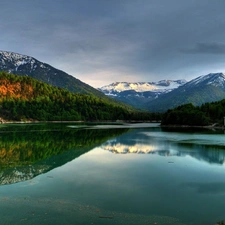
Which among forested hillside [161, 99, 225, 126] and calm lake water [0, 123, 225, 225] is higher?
forested hillside [161, 99, 225, 126]

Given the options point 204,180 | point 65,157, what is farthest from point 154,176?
point 65,157

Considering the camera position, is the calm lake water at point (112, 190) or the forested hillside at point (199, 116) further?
the forested hillside at point (199, 116)

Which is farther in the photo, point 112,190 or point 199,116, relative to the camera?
point 199,116

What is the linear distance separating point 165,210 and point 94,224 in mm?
5530

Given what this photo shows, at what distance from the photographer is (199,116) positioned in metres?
152

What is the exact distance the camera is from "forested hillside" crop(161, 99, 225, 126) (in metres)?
152

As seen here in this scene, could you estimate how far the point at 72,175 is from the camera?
31.1 m

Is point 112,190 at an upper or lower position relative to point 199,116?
lower

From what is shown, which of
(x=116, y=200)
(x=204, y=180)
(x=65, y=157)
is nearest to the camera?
(x=116, y=200)

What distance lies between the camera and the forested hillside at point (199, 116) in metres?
152

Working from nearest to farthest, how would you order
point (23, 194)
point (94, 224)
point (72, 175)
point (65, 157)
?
point (94, 224), point (23, 194), point (72, 175), point (65, 157)

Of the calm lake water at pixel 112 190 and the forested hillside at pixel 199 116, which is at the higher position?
the forested hillside at pixel 199 116

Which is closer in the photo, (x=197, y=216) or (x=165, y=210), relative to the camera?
(x=197, y=216)

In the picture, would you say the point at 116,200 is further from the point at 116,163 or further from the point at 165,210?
the point at 116,163
